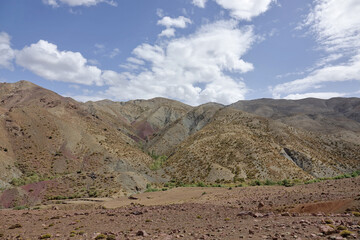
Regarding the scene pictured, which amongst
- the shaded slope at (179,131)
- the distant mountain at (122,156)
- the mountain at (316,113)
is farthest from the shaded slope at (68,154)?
the mountain at (316,113)

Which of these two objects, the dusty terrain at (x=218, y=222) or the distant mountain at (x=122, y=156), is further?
the distant mountain at (x=122, y=156)

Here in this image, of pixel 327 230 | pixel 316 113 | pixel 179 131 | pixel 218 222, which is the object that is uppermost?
pixel 316 113

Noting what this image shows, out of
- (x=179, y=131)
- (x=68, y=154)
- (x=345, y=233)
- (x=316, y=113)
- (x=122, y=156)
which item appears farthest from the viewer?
(x=316, y=113)

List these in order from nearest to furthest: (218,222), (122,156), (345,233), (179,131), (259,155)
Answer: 1. (345,233)
2. (218,222)
3. (259,155)
4. (122,156)
5. (179,131)

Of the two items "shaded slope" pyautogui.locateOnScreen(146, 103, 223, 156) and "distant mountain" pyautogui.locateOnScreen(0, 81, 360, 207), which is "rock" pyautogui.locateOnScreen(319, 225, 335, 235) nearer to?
"distant mountain" pyautogui.locateOnScreen(0, 81, 360, 207)

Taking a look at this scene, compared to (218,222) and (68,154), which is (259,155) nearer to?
(218,222)

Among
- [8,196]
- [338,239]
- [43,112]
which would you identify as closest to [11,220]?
[8,196]

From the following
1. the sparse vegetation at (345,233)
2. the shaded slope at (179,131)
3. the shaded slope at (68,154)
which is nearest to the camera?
the sparse vegetation at (345,233)

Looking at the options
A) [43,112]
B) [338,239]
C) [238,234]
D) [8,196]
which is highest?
[43,112]

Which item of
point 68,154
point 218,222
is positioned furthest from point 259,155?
point 68,154

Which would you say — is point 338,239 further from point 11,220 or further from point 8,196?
point 8,196

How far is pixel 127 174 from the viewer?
50656mm

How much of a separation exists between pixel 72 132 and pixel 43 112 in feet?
42.2

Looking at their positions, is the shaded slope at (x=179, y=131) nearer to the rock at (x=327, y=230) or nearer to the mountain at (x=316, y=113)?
the mountain at (x=316, y=113)
